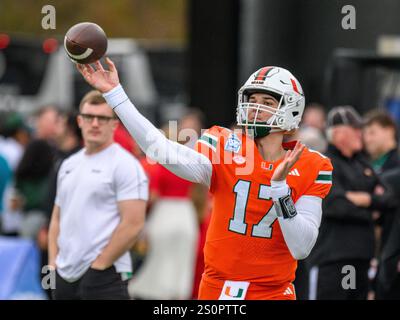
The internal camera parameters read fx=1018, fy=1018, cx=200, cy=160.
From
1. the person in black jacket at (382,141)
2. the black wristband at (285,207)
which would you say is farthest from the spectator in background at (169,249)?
the black wristband at (285,207)

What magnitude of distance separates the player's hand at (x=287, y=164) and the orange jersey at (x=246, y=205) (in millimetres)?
226

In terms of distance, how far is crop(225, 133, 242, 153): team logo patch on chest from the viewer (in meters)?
5.12

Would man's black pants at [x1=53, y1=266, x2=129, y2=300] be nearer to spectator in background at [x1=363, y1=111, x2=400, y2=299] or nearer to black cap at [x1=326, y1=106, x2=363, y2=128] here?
spectator in background at [x1=363, y1=111, x2=400, y2=299]

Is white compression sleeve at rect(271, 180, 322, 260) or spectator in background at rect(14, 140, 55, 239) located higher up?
white compression sleeve at rect(271, 180, 322, 260)

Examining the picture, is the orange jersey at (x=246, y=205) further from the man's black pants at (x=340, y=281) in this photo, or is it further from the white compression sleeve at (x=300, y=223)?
the man's black pants at (x=340, y=281)

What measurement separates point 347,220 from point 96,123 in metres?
2.21

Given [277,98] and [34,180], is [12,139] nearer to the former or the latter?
[34,180]

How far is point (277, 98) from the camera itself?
5191 millimetres

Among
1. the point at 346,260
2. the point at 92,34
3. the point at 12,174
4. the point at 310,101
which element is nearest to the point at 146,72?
the point at 310,101

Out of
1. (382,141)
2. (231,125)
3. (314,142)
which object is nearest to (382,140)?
(382,141)

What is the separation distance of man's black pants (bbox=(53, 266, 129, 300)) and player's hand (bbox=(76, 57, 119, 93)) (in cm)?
168

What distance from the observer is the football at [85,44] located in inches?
205

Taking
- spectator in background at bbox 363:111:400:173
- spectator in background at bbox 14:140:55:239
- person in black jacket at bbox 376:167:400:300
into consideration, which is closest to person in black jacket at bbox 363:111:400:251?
spectator in background at bbox 363:111:400:173

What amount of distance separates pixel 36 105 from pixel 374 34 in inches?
420
